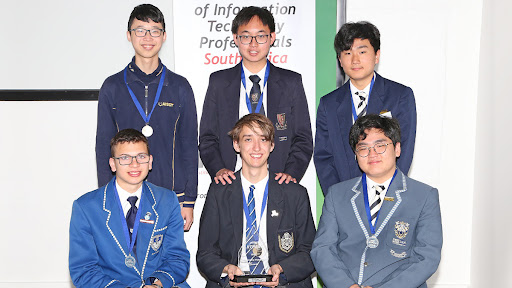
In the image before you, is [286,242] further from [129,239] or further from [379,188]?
[129,239]

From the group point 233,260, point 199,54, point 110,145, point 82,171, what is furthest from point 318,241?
point 82,171

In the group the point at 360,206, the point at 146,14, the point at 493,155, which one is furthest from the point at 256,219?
the point at 493,155

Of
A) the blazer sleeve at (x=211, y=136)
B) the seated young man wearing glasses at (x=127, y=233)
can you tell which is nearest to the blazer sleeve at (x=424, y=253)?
the seated young man wearing glasses at (x=127, y=233)

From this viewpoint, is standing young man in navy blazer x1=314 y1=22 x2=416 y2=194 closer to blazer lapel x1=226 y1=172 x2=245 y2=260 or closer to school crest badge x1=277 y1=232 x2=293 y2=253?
school crest badge x1=277 y1=232 x2=293 y2=253

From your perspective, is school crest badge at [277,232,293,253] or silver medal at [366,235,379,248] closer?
silver medal at [366,235,379,248]

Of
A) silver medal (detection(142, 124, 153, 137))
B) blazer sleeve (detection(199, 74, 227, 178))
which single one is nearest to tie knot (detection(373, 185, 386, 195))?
blazer sleeve (detection(199, 74, 227, 178))

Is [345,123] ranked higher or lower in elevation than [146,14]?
lower

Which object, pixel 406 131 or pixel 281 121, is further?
pixel 281 121

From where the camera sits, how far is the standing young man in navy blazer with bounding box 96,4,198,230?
4094 mm

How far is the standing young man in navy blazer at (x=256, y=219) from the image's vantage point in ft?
12.2

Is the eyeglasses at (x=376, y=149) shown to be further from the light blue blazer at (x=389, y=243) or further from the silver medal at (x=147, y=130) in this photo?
the silver medal at (x=147, y=130)

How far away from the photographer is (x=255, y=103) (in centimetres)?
433

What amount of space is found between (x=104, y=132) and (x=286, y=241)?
4.89ft

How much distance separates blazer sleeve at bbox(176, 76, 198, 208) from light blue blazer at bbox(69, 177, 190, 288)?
56 cm
